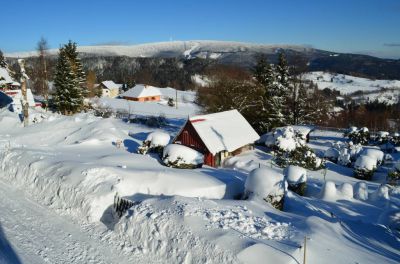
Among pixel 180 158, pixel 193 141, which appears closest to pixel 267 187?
pixel 180 158

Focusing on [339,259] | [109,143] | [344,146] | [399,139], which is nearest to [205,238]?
[339,259]

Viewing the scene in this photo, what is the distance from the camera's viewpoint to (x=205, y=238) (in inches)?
416

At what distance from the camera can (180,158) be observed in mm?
22203

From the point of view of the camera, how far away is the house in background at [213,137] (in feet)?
84.2

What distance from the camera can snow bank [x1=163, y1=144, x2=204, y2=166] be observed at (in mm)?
22125

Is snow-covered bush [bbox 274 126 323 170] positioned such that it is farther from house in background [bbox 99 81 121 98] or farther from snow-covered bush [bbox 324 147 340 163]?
house in background [bbox 99 81 121 98]

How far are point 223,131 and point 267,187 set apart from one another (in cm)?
1254

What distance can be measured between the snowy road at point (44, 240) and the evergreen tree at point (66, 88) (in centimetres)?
2900

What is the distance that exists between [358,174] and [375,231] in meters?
12.8

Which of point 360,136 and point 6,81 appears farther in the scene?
point 6,81

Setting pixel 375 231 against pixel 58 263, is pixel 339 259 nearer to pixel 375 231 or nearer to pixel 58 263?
pixel 375 231

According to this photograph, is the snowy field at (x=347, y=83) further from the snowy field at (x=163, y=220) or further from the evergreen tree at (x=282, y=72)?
the snowy field at (x=163, y=220)

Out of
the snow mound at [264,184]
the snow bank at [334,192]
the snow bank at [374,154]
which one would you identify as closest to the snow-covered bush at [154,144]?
the snow mound at [264,184]

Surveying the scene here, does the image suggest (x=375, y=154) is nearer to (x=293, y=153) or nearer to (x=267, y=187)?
(x=293, y=153)
